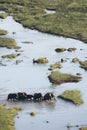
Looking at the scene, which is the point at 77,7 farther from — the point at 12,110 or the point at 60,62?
the point at 12,110

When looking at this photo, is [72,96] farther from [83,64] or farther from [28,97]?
[83,64]

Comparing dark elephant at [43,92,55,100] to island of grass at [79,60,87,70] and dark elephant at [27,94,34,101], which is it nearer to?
dark elephant at [27,94,34,101]

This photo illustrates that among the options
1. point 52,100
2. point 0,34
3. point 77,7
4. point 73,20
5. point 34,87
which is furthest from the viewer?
point 77,7

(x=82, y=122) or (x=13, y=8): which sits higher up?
(x=82, y=122)

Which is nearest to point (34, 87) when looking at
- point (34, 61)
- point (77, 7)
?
point (34, 61)

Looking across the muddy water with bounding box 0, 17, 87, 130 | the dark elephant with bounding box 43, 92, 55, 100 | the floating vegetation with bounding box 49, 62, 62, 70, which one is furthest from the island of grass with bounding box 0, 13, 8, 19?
the dark elephant with bounding box 43, 92, 55, 100

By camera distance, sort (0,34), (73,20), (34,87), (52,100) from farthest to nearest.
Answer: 1. (73,20)
2. (0,34)
3. (34,87)
4. (52,100)

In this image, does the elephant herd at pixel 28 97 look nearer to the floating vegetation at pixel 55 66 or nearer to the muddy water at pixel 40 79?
the muddy water at pixel 40 79
